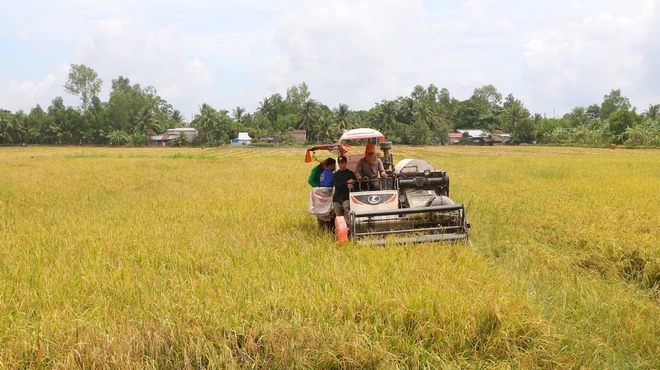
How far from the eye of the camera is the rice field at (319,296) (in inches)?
128

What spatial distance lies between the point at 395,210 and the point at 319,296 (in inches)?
93.0

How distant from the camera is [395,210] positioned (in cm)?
598

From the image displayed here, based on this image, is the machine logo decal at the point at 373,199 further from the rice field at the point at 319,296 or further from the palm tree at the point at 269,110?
the palm tree at the point at 269,110

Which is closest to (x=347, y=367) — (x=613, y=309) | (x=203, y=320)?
(x=203, y=320)

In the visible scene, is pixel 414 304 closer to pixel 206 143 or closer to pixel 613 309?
pixel 613 309

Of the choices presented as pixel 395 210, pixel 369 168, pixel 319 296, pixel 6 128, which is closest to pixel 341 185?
pixel 369 168

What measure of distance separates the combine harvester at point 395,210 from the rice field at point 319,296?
1.08ft

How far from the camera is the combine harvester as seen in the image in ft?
19.6

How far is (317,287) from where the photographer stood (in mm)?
4105

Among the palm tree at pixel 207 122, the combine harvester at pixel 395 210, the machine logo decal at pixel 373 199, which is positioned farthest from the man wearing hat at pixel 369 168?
the palm tree at pixel 207 122

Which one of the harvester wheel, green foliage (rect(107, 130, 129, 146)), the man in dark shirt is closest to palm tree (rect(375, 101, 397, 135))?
green foliage (rect(107, 130, 129, 146))

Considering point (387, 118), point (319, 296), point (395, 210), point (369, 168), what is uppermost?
point (387, 118)

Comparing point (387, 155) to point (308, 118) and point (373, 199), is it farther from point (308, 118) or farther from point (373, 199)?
point (308, 118)

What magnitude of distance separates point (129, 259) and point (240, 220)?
A: 3.14m
